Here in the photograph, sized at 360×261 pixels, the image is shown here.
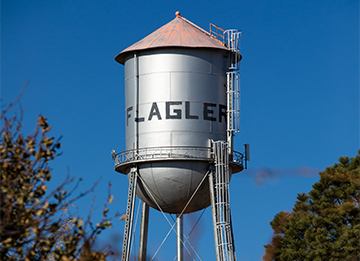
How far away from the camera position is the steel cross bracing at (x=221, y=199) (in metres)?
34.7

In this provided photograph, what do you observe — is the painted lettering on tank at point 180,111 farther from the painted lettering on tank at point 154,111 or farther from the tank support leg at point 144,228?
the tank support leg at point 144,228

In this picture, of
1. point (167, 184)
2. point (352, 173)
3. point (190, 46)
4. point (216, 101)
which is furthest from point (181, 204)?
point (352, 173)

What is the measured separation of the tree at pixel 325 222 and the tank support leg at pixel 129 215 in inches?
488

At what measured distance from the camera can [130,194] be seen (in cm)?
3553

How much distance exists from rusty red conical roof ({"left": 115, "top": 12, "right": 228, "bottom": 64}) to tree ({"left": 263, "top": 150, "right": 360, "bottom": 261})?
39.6ft

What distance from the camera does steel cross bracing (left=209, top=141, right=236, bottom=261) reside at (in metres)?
34.7

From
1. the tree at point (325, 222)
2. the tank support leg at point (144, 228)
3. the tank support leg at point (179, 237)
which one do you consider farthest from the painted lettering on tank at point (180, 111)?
the tree at point (325, 222)

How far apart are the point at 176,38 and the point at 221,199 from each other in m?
7.72

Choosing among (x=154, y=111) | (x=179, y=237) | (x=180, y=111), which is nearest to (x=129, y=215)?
(x=179, y=237)

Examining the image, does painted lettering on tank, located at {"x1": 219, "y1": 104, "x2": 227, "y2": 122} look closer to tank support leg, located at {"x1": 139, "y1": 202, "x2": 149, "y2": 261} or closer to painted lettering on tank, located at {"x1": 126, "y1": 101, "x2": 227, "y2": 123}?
painted lettering on tank, located at {"x1": 126, "y1": 101, "x2": 227, "y2": 123}

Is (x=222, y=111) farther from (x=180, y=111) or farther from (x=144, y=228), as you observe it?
(x=144, y=228)

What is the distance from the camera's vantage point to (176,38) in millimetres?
35938

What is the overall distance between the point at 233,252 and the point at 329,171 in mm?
13367

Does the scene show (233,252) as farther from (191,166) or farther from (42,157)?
(42,157)
